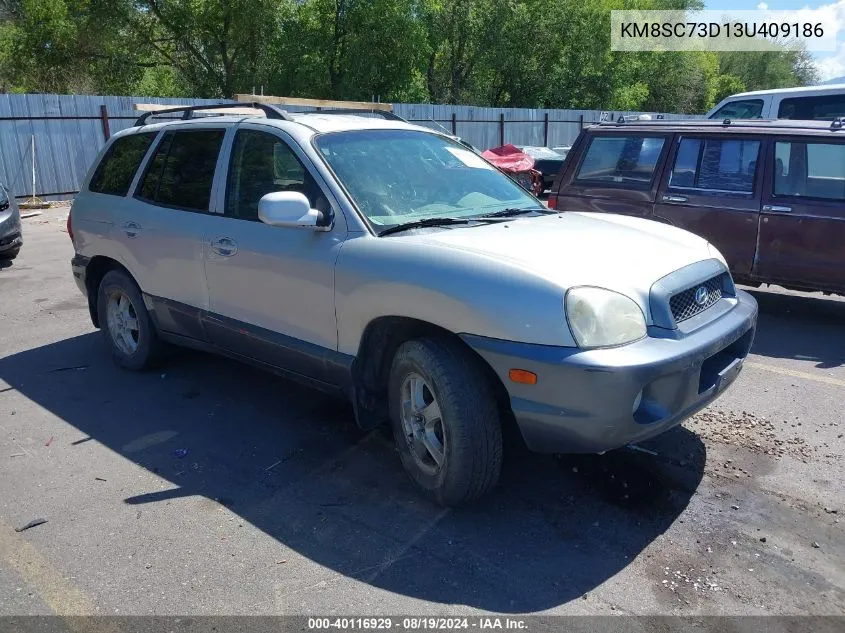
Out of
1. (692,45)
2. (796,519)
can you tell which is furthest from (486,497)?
(692,45)

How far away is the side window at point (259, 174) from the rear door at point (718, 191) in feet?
13.2

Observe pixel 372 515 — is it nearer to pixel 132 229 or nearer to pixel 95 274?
pixel 132 229

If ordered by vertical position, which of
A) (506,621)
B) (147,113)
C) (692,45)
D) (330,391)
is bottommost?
(506,621)

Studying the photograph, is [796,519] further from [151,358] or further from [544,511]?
[151,358]

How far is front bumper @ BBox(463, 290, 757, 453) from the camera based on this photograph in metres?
2.95

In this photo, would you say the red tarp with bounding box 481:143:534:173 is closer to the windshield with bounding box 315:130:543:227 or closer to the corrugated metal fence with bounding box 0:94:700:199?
the corrugated metal fence with bounding box 0:94:700:199

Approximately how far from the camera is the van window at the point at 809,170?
6148 mm

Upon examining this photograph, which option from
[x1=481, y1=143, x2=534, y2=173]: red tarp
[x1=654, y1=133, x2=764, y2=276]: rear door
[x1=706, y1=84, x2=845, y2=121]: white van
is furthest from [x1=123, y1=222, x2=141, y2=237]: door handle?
[x1=481, y1=143, x2=534, y2=173]: red tarp

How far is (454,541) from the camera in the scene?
330cm

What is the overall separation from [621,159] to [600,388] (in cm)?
476

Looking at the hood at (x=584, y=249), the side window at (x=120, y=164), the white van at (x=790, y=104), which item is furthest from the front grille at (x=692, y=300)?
the white van at (x=790, y=104)

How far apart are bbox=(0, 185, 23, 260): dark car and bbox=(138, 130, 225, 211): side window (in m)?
5.72

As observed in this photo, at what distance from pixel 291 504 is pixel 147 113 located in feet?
12.0

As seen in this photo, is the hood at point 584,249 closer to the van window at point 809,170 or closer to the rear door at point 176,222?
the rear door at point 176,222
